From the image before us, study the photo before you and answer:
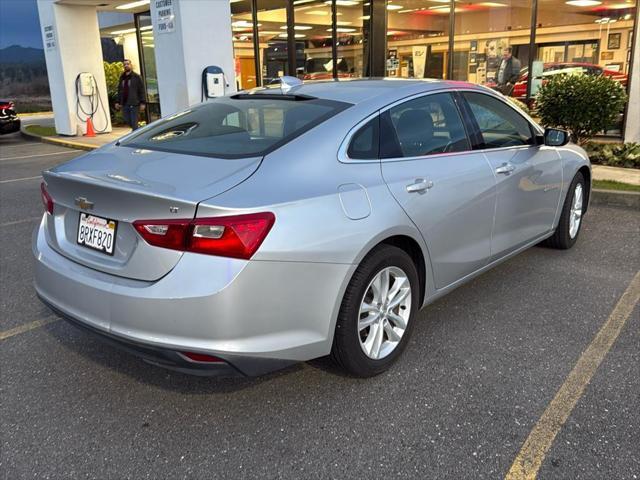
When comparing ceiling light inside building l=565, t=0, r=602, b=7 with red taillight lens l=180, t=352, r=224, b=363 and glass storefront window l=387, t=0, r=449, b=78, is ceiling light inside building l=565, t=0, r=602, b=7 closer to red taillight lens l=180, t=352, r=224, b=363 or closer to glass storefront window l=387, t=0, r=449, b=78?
glass storefront window l=387, t=0, r=449, b=78

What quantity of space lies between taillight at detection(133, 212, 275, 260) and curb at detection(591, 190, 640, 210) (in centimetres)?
584

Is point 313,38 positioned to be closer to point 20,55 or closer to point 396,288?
point 396,288

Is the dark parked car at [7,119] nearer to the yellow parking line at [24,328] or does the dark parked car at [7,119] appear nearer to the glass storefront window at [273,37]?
the glass storefront window at [273,37]

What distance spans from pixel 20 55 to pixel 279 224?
47896mm

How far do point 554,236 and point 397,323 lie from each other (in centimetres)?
254

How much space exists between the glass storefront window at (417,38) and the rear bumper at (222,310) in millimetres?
10791

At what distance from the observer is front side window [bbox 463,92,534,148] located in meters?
3.94

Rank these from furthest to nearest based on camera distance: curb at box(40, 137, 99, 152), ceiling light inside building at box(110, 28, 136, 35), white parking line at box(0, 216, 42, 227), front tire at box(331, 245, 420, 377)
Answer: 1. ceiling light inside building at box(110, 28, 136, 35)
2. curb at box(40, 137, 99, 152)
3. white parking line at box(0, 216, 42, 227)
4. front tire at box(331, 245, 420, 377)

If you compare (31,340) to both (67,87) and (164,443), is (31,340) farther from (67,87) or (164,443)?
(67,87)

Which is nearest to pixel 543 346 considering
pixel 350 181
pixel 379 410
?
pixel 379 410

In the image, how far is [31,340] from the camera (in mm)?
3686

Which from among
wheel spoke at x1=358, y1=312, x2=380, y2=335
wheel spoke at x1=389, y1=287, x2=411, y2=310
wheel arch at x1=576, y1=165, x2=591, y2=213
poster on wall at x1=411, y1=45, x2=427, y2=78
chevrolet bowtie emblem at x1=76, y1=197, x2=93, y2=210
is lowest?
wheel spoke at x1=358, y1=312, x2=380, y2=335

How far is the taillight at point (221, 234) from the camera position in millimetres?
2412

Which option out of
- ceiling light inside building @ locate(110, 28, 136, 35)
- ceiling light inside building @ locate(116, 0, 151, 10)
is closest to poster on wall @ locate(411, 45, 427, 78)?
ceiling light inside building @ locate(116, 0, 151, 10)
